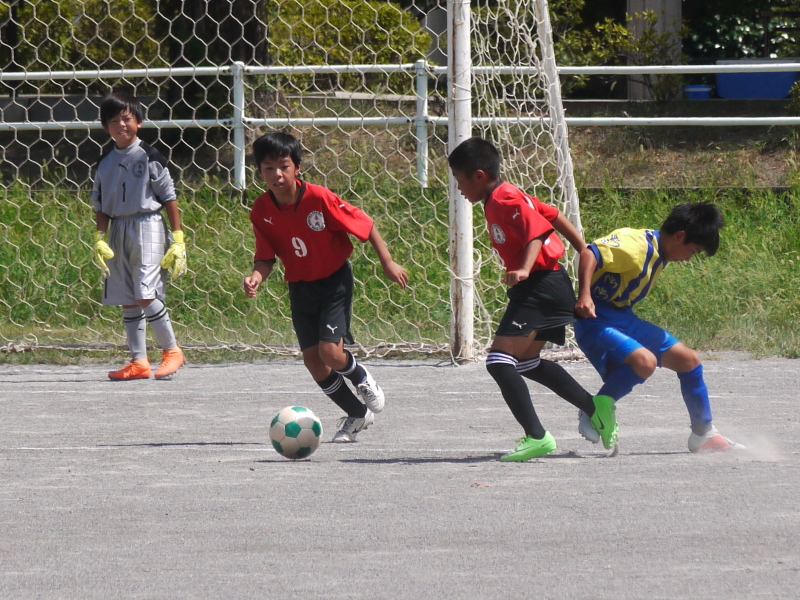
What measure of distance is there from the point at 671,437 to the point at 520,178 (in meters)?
3.19

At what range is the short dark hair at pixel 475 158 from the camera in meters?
4.87

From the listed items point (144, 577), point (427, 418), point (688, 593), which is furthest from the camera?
point (427, 418)

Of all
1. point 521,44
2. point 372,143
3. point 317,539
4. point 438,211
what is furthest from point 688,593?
point 372,143

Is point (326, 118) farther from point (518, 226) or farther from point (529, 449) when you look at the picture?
point (529, 449)

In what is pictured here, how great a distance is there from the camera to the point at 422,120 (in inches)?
363

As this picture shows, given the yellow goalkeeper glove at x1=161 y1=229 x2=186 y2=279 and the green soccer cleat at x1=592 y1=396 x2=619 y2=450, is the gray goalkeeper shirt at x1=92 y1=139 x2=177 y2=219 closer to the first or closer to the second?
the yellow goalkeeper glove at x1=161 y1=229 x2=186 y2=279

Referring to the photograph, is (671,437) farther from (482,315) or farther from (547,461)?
(482,315)

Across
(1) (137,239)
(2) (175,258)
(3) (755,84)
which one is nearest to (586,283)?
(2) (175,258)

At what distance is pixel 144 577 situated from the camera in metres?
3.31

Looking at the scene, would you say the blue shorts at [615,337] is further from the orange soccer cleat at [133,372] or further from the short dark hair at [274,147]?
the orange soccer cleat at [133,372]

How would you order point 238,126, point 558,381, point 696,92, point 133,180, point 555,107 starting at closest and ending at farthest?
point 558,381 → point 133,180 → point 555,107 → point 238,126 → point 696,92

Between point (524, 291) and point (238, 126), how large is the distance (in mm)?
5520

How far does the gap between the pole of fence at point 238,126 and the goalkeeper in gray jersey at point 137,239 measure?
223cm

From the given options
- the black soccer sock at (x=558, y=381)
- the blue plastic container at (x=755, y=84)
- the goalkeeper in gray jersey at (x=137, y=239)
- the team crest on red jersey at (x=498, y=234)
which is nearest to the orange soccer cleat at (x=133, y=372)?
the goalkeeper in gray jersey at (x=137, y=239)
